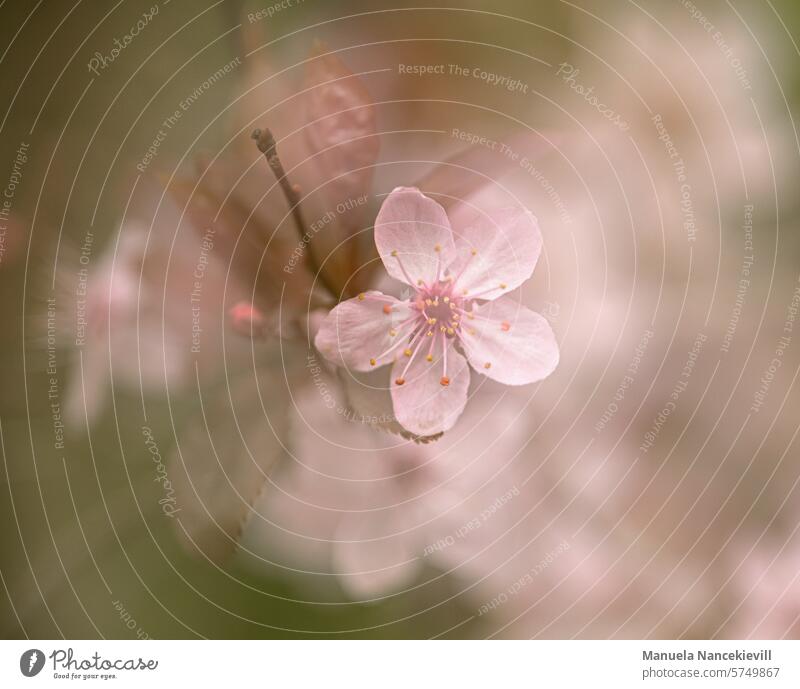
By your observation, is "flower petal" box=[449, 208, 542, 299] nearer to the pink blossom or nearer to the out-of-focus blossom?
the pink blossom

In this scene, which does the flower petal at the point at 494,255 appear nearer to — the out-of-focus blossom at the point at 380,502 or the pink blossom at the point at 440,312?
the pink blossom at the point at 440,312

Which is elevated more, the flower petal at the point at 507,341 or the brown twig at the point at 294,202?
the brown twig at the point at 294,202

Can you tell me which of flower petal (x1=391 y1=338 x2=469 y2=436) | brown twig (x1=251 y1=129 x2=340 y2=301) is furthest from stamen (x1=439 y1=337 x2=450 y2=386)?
brown twig (x1=251 y1=129 x2=340 y2=301)

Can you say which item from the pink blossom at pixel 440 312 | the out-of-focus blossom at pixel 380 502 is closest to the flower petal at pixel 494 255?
the pink blossom at pixel 440 312

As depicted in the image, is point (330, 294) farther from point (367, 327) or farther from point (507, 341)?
point (507, 341)

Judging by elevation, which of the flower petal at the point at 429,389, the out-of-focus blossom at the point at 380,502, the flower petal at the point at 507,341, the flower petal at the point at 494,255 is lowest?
the out-of-focus blossom at the point at 380,502

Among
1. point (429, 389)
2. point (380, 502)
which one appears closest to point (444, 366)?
point (429, 389)
